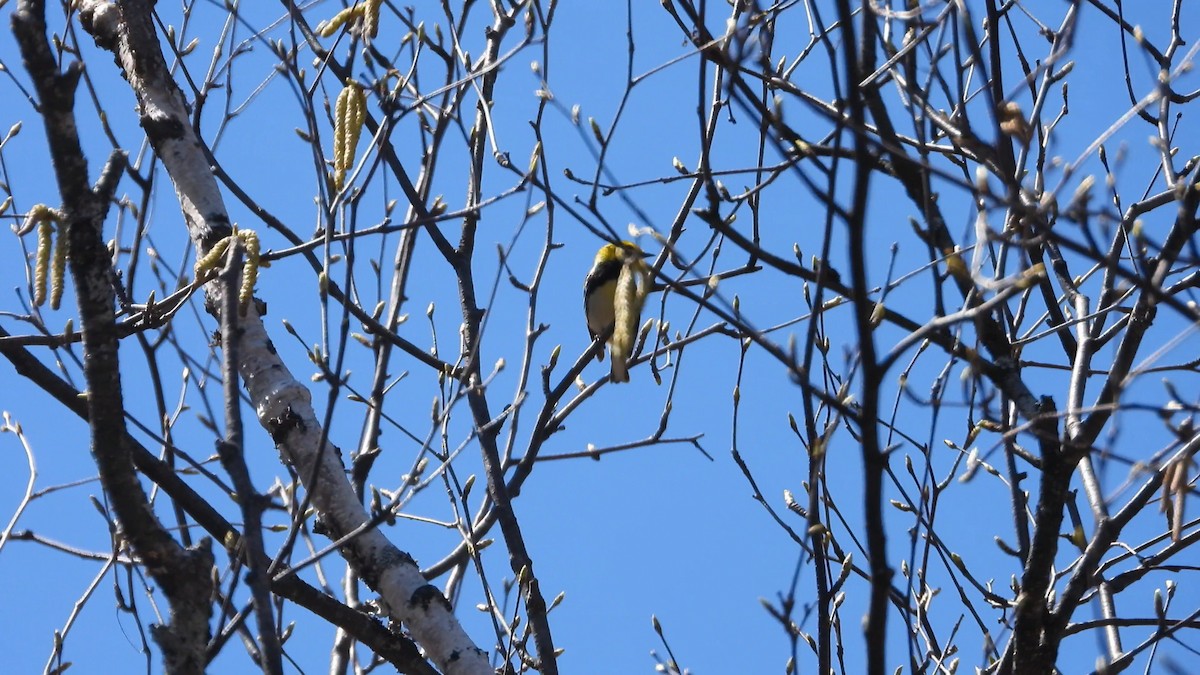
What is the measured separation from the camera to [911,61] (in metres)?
1.86

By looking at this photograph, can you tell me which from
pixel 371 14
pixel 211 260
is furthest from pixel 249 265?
pixel 371 14

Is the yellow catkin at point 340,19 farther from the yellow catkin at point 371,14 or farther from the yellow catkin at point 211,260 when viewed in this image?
the yellow catkin at point 211,260

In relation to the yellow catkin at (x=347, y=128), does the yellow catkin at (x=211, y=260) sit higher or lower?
lower

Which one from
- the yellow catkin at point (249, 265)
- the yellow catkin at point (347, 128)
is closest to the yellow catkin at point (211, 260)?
the yellow catkin at point (249, 265)

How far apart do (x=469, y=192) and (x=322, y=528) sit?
49.8 inches

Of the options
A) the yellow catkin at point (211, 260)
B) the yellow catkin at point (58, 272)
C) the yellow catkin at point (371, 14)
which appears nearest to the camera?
the yellow catkin at point (58, 272)

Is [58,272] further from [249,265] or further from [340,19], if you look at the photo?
[340,19]

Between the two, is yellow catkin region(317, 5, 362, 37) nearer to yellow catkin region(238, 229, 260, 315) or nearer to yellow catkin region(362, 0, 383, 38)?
yellow catkin region(362, 0, 383, 38)

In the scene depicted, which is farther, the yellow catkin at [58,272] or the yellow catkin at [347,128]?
the yellow catkin at [347,128]

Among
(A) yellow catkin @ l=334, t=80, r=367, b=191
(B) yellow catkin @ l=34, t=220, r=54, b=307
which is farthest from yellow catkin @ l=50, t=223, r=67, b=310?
(A) yellow catkin @ l=334, t=80, r=367, b=191

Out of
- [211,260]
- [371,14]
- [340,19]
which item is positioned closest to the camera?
[211,260]

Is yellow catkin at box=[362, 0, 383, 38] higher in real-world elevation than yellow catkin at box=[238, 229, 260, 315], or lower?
higher

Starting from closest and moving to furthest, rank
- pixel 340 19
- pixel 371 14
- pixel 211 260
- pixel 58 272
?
pixel 58 272, pixel 211 260, pixel 371 14, pixel 340 19

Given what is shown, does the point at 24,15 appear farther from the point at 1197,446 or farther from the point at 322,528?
the point at 1197,446
